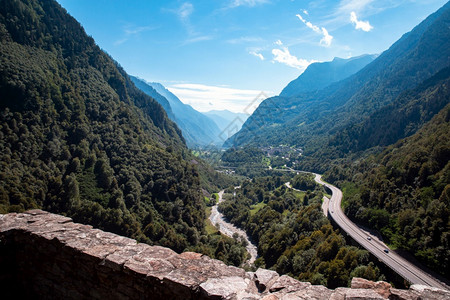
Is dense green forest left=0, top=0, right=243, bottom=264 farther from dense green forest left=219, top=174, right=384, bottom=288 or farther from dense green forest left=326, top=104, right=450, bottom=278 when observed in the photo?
dense green forest left=326, top=104, right=450, bottom=278

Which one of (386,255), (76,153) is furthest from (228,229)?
(386,255)

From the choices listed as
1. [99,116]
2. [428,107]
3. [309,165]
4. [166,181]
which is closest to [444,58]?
[428,107]

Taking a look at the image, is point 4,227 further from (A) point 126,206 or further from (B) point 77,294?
(A) point 126,206

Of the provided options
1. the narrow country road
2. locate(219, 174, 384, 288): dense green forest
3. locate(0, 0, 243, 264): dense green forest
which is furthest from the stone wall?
the narrow country road

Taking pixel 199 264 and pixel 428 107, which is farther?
pixel 428 107

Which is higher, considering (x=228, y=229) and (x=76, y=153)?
(x=76, y=153)

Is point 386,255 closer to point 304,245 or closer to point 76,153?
point 304,245
